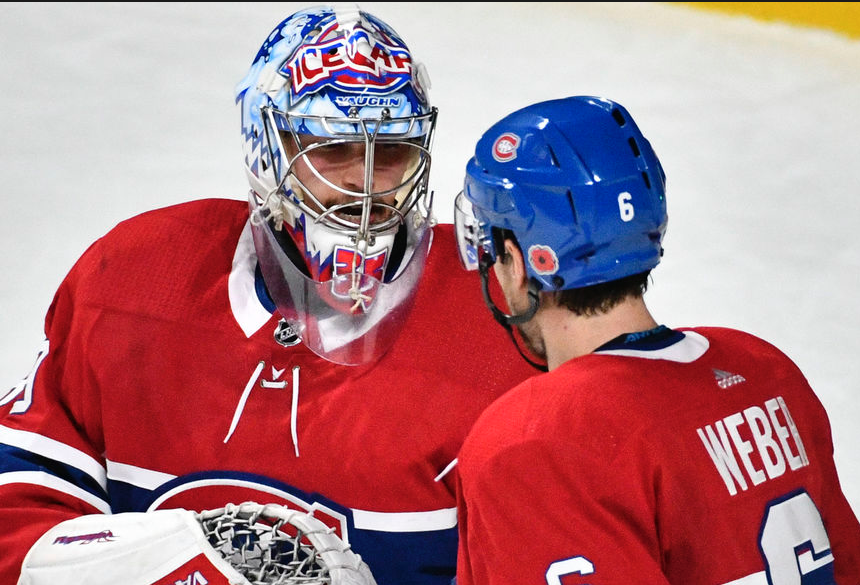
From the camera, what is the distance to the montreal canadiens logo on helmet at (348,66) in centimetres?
208

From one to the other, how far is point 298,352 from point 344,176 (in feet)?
0.91

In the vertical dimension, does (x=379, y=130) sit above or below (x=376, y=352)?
above

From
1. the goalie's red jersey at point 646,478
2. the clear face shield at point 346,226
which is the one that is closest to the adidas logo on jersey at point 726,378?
the goalie's red jersey at point 646,478

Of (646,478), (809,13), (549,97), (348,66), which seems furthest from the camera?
(809,13)

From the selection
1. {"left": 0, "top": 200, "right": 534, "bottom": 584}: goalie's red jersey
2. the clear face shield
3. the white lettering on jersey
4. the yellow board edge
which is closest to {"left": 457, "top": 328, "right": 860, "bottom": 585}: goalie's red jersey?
the white lettering on jersey

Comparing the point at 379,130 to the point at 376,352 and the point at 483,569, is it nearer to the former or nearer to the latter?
the point at 376,352

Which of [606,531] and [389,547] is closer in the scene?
[606,531]

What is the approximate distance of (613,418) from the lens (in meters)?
1.57

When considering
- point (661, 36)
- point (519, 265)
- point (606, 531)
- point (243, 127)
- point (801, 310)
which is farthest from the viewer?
point (661, 36)

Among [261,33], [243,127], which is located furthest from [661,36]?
[243,127]

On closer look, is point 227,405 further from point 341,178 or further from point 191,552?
point 341,178

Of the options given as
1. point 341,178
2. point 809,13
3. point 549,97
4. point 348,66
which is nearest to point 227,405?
point 341,178

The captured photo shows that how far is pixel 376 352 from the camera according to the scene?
6.92ft

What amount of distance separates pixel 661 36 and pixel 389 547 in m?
3.27
